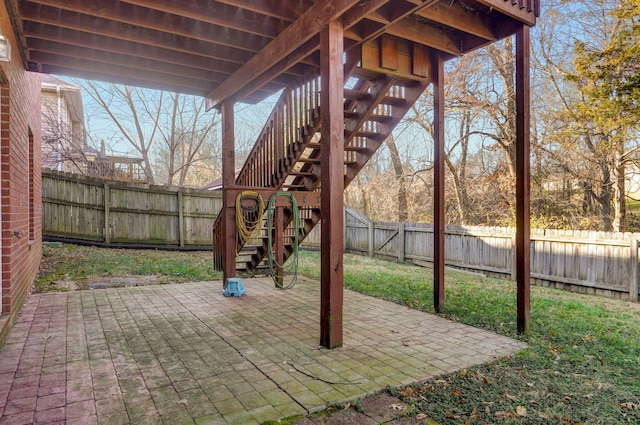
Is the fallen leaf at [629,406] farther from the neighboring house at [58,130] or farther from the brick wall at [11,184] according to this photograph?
the neighboring house at [58,130]

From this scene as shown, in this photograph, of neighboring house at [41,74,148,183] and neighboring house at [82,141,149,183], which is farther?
neighboring house at [82,141,149,183]

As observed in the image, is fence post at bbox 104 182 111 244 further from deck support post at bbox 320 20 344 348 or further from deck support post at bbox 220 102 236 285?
deck support post at bbox 320 20 344 348

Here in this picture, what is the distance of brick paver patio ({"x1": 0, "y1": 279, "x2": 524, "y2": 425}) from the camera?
2.19 metres

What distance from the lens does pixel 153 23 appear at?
378 centimetres

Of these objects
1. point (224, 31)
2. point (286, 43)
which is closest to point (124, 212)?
point (224, 31)

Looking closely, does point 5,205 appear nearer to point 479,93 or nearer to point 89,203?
point 89,203

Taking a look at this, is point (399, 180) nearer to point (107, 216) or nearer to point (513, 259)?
point (513, 259)

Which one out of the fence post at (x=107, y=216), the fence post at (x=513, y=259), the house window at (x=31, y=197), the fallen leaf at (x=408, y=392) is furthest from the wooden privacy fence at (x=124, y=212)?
the fallen leaf at (x=408, y=392)

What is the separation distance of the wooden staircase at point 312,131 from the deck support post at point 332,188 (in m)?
1.19

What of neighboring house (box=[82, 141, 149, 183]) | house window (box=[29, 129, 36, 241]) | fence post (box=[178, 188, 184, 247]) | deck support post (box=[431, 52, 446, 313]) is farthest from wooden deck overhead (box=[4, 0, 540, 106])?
neighboring house (box=[82, 141, 149, 183])

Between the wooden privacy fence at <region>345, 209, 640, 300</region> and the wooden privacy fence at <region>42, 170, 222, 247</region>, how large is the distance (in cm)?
510

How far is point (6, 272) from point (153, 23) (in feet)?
8.71

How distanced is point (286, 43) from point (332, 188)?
5.64 feet

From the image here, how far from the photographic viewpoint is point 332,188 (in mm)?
3158
